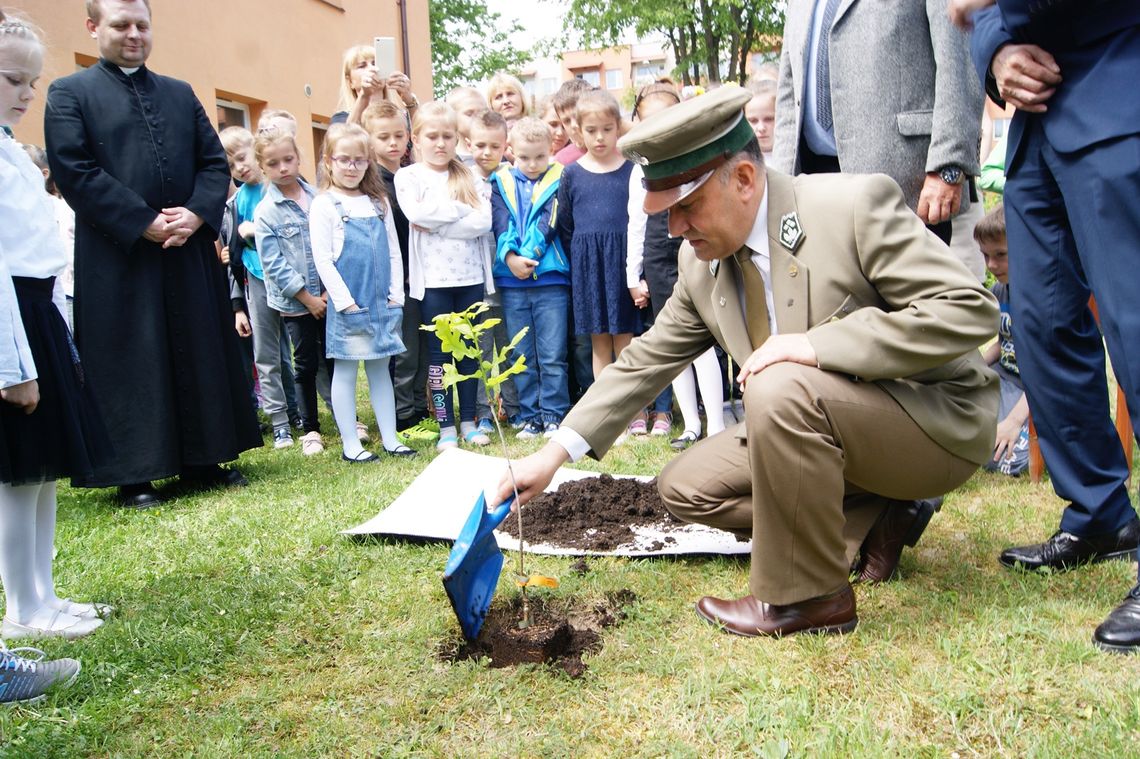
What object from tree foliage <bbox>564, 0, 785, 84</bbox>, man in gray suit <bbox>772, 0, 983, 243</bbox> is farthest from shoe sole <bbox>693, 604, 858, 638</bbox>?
tree foliage <bbox>564, 0, 785, 84</bbox>

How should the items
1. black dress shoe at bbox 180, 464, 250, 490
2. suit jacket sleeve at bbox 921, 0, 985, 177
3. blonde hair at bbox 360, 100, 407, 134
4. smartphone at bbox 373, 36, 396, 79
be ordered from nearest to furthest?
suit jacket sleeve at bbox 921, 0, 985, 177
black dress shoe at bbox 180, 464, 250, 490
blonde hair at bbox 360, 100, 407, 134
smartphone at bbox 373, 36, 396, 79

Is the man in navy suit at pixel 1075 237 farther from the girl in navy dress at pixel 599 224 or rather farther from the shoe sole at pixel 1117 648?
the girl in navy dress at pixel 599 224

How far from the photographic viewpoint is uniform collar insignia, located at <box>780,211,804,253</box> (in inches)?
99.1

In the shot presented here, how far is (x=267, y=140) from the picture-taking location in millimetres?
5805

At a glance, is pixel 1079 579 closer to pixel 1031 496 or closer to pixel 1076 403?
pixel 1076 403

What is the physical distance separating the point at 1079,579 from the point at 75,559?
3601 mm

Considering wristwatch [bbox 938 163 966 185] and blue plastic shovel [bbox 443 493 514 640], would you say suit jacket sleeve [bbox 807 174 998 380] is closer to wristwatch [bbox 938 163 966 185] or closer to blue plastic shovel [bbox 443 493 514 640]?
wristwatch [bbox 938 163 966 185]

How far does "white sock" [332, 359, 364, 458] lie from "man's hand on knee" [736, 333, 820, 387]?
3.35m

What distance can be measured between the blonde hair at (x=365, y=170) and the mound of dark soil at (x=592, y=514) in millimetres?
2602

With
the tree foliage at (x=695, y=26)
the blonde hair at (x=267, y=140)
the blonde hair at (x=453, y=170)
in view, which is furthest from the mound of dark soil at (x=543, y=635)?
the tree foliage at (x=695, y=26)

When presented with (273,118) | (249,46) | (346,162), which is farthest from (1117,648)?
(249,46)

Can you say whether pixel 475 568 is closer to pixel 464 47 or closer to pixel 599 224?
pixel 599 224

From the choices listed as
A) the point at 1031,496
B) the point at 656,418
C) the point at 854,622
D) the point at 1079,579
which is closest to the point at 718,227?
the point at 854,622

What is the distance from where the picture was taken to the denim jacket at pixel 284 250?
5.71 metres
